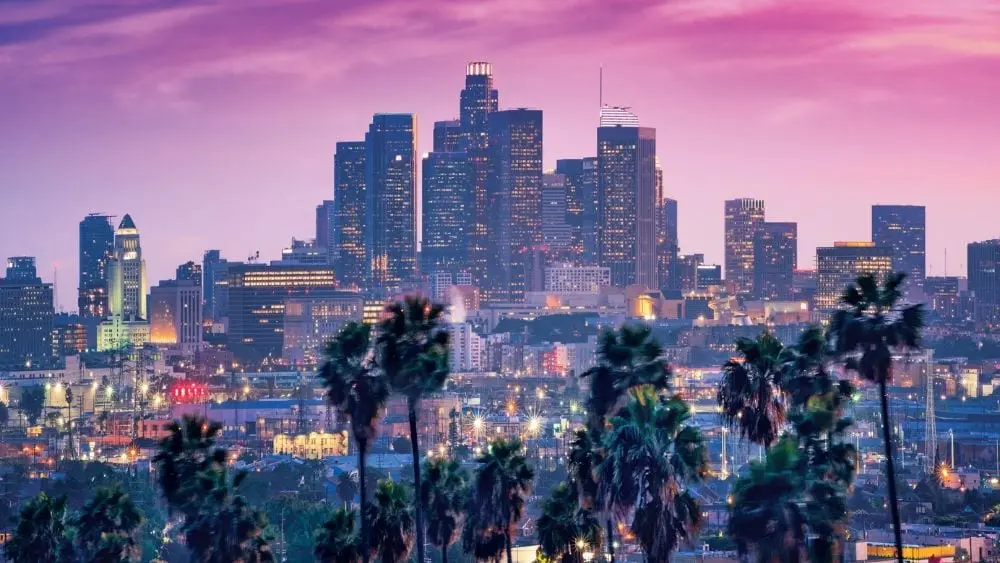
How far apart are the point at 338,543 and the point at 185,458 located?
5.37 metres

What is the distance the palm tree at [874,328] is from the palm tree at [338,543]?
1598cm

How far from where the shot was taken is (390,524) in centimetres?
6025

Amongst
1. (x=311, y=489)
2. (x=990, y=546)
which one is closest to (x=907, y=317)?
(x=990, y=546)

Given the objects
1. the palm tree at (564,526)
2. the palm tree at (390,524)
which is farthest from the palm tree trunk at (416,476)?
the palm tree at (564,526)

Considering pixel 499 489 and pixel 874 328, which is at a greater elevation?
pixel 874 328

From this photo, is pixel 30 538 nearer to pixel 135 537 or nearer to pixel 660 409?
pixel 135 537

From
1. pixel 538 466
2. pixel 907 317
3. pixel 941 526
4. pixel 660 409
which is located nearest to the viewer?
pixel 660 409

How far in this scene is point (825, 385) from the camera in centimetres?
5797

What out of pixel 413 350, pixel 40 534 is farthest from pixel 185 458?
pixel 40 534

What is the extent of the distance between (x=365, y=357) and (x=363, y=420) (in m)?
2.24

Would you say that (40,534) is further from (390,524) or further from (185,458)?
(390,524)

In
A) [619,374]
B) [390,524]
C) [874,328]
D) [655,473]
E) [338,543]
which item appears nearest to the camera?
[655,473]

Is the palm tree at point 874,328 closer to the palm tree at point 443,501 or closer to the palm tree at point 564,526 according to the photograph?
the palm tree at point 564,526

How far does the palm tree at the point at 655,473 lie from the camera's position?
50406mm
